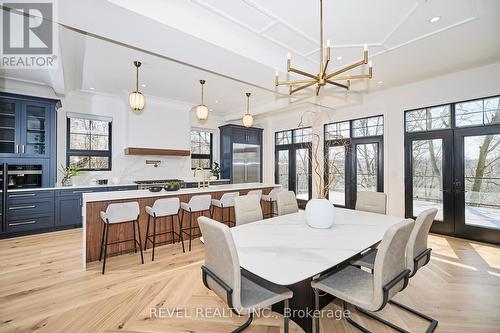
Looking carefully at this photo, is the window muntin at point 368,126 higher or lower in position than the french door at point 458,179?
higher

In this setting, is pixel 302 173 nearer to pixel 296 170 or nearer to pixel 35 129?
pixel 296 170

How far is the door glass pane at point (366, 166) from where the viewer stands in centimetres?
524

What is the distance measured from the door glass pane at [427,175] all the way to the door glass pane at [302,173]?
8.62 ft

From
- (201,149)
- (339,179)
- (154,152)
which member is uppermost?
(201,149)

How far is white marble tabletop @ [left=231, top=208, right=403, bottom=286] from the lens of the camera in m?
1.39

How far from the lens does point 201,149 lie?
7195mm

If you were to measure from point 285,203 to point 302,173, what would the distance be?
12.3 feet

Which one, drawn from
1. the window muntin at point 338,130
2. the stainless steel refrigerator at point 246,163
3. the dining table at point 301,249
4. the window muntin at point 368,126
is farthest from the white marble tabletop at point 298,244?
the stainless steel refrigerator at point 246,163

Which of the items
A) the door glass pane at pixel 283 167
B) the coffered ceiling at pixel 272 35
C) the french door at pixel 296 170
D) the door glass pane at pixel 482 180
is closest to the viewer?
the coffered ceiling at pixel 272 35

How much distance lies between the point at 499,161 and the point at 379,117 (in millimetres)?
2139

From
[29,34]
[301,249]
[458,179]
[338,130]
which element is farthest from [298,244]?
[338,130]

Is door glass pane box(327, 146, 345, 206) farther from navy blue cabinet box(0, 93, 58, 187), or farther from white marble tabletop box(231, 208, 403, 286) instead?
navy blue cabinet box(0, 93, 58, 187)

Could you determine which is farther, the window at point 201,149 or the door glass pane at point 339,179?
the window at point 201,149

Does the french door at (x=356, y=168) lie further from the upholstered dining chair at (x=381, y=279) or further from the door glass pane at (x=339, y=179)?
the upholstered dining chair at (x=381, y=279)
